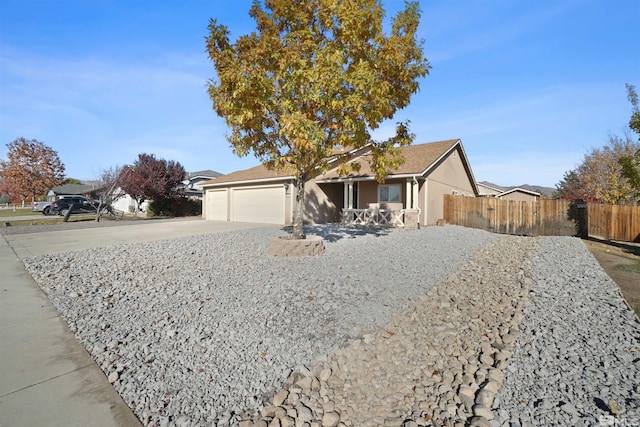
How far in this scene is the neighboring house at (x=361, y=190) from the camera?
14414 millimetres

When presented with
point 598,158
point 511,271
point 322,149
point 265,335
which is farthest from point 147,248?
point 598,158

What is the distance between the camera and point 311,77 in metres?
6.53

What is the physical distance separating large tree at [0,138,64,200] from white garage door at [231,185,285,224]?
128ft

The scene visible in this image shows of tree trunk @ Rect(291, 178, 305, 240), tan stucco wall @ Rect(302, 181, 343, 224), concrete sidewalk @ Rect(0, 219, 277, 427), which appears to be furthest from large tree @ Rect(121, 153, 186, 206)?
concrete sidewalk @ Rect(0, 219, 277, 427)

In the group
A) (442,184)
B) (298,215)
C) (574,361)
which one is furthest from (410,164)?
(574,361)

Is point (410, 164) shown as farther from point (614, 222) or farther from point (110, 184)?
point (110, 184)

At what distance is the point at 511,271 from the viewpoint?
250 inches

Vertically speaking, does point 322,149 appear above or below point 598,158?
below

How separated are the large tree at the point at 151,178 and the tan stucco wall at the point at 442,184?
2025 centimetres

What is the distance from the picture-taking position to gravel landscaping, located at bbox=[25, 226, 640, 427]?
2457 mm

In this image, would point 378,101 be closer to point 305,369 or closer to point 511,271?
point 511,271

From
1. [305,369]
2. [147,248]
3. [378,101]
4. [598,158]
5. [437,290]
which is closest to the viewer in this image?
[305,369]

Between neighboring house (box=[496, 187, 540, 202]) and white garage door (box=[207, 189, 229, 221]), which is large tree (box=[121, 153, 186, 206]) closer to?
white garage door (box=[207, 189, 229, 221])

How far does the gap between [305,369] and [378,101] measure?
6186 millimetres
